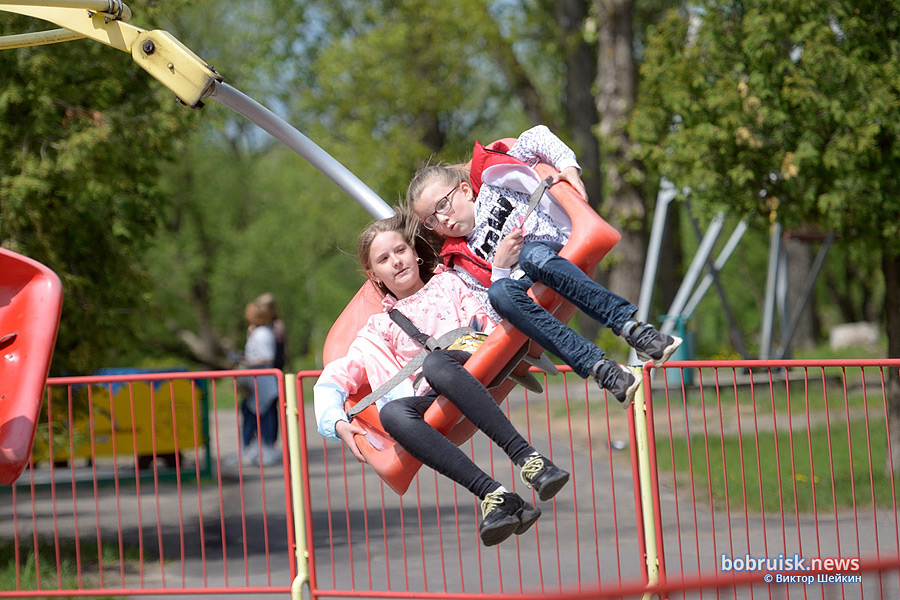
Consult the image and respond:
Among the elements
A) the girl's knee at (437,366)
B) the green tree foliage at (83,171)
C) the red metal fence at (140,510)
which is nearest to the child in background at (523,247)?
the girl's knee at (437,366)

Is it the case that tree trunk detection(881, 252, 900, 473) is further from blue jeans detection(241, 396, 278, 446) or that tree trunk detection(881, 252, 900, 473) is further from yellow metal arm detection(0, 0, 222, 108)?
yellow metal arm detection(0, 0, 222, 108)

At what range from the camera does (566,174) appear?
371 cm

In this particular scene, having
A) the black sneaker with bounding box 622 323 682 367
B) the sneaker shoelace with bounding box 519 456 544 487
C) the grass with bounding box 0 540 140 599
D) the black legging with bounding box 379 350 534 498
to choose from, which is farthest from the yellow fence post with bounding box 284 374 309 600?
the black sneaker with bounding box 622 323 682 367

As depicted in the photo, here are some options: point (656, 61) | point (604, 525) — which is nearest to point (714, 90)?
point (656, 61)

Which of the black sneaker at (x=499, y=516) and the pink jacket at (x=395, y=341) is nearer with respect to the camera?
the black sneaker at (x=499, y=516)

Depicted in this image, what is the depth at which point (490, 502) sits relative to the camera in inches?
144

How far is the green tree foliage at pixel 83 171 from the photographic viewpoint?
269 inches

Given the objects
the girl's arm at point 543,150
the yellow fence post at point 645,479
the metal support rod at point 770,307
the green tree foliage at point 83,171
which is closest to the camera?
the girl's arm at point 543,150

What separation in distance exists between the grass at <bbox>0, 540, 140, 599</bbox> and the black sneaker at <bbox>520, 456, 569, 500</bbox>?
3.45 m

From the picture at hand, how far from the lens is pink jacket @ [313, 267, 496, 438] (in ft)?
13.0

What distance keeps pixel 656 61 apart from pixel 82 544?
642 centimetres

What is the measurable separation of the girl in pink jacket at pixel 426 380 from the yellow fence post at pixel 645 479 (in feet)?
4.85

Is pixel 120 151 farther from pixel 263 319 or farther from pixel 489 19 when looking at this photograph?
pixel 489 19

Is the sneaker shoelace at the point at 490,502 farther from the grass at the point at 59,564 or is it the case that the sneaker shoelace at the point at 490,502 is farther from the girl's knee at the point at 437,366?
the grass at the point at 59,564
